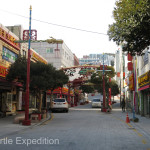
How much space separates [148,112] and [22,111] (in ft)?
44.8

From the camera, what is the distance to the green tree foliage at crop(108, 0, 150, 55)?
8.53 m

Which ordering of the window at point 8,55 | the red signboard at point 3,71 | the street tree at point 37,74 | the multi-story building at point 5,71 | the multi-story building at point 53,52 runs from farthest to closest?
the multi-story building at point 53,52 < the window at point 8,55 < the multi-story building at point 5,71 < the red signboard at point 3,71 < the street tree at point 37,74

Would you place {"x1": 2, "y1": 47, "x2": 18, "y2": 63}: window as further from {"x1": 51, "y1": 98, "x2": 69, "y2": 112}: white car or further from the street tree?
{"x1": 51, "y1": 98, "x2": 69, "y2": 112}: white car

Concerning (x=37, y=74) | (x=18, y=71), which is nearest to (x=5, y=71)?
(x=18, y=71)

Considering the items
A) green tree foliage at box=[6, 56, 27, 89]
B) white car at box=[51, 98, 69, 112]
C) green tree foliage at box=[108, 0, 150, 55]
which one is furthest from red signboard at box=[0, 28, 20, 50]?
green tree foliage at box=[108, 0, 150, 55]

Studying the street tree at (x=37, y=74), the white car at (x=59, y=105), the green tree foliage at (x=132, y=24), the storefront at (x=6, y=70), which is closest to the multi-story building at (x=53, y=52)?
the white car at (x=59, y=105)

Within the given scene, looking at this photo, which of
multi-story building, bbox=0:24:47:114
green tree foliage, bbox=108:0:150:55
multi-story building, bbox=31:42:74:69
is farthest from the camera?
multi-story building, bbox=31:42:74:69

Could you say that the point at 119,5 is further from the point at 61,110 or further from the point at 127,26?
the point at 61,110

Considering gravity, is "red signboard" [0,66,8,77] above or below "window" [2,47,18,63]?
below

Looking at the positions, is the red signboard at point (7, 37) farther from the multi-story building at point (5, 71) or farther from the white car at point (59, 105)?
the white car at point (59, 105)

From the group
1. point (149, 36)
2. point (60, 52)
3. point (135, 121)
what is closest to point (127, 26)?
point (149, 36)

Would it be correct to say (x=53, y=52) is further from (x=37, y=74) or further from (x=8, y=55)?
(x=37, y=74)

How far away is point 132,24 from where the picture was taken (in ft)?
29.2

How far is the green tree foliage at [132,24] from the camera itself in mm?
8531
